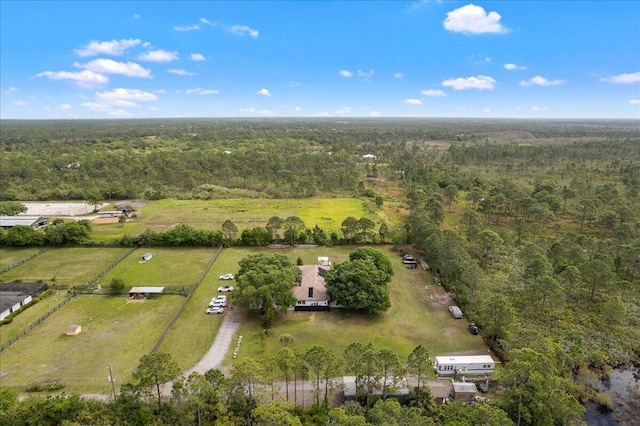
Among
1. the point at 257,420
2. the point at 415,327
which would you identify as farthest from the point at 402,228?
the point at 257,420

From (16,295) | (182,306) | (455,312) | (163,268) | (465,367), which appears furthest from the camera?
(163,268)

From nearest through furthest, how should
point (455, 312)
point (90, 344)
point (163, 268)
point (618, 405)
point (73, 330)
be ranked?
point (618, 405) < point (90, 344) < point (73, 330) < point (455, 312) < point (163, 268)

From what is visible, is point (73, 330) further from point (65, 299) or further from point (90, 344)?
point (65, 299)

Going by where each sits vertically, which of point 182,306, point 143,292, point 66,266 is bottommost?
point 182,306

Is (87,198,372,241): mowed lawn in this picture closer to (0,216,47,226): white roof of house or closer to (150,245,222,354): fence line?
(0,216,47,226): white roof of house

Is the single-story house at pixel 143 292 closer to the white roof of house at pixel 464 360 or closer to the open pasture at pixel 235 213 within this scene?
the open pasture at pixel 235 213

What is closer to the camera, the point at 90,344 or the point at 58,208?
the point at 90,344

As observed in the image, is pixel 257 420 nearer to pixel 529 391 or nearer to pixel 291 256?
pixel 529 391

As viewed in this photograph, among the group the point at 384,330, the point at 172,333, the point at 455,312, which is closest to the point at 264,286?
the point at 172,333
